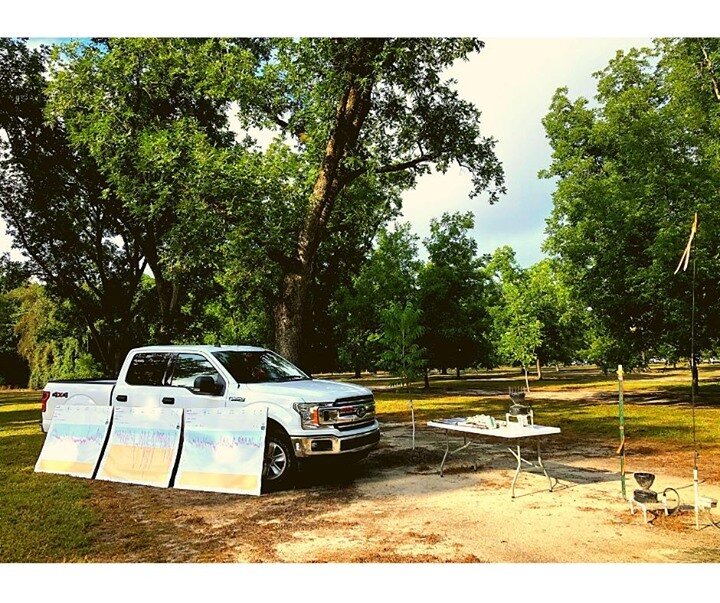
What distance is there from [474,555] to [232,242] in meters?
9.88

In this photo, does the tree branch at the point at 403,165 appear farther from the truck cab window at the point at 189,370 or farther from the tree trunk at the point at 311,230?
the truck cab window at the point at 189,370

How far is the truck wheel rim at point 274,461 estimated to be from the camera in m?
7.79

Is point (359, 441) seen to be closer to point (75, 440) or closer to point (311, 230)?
point (75, 440)

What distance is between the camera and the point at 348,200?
632 inches

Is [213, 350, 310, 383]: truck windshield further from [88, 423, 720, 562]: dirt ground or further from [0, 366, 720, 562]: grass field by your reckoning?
[0, 366, 720, 562]: grass field

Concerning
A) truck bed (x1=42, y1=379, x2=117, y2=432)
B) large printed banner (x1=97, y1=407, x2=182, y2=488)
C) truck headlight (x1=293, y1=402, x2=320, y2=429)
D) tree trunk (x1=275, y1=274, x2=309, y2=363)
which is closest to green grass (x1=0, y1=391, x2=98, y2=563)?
large printed banner (x1=97, y1=407, x2=182, y2=488)

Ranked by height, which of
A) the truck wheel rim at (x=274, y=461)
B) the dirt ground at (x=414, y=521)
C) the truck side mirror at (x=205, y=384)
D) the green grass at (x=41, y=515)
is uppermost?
the truck side mirror at (x=205, y=384)

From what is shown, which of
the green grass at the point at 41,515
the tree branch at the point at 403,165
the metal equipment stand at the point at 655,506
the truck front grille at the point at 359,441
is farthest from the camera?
the tree branch at the point at 403,165

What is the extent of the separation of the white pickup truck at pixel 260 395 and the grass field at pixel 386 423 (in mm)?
1416

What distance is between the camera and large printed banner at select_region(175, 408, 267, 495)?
294 inches

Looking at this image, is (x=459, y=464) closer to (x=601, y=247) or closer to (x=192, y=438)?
(x=192, y=438)

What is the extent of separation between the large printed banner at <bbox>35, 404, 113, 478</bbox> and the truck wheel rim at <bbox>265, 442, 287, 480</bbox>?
2613 millimetres

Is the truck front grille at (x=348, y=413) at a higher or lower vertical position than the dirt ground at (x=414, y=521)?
higher

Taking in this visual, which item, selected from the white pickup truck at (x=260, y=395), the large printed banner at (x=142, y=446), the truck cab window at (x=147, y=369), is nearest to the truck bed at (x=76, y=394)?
the white pickup truck at (x=260, y=395)
